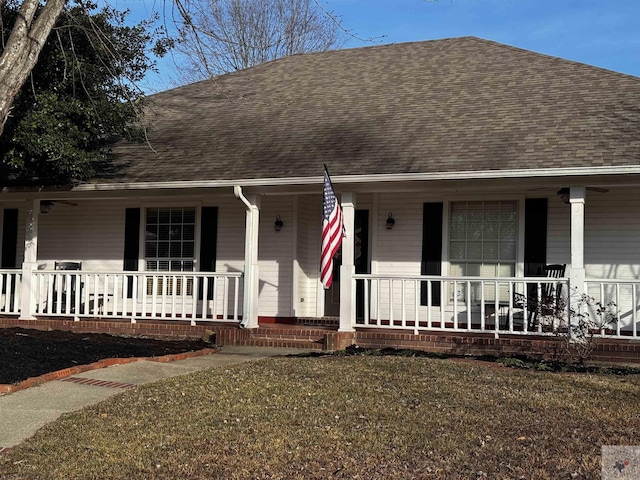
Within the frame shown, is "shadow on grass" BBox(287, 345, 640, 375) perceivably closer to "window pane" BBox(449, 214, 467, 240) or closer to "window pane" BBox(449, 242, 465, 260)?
"window pane" BBox(449, 242, 465, 260)

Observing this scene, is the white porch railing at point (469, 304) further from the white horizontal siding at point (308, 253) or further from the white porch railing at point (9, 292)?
the white porch railing at point (9, 292)

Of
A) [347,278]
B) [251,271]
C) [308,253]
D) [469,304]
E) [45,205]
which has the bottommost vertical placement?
[469,304]

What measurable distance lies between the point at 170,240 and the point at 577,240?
7.44 meters

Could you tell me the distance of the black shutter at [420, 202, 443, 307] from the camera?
12344mm

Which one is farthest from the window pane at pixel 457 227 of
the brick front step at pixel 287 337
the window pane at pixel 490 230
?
the brick front step at pixel 287 337

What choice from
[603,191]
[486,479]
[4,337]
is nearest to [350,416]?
[486,479]

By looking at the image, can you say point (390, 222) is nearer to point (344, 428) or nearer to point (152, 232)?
point (152, 232)

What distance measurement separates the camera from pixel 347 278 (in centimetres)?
1121

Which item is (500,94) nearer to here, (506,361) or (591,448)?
(506,361)

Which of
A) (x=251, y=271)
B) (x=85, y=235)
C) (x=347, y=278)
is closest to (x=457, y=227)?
(x=347, y=278)

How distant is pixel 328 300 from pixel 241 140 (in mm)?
3366

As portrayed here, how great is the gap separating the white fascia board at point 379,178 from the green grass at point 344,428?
3.06 meters

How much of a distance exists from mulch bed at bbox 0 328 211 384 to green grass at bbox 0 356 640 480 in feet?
5.26

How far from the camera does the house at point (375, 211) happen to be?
35.1ft
